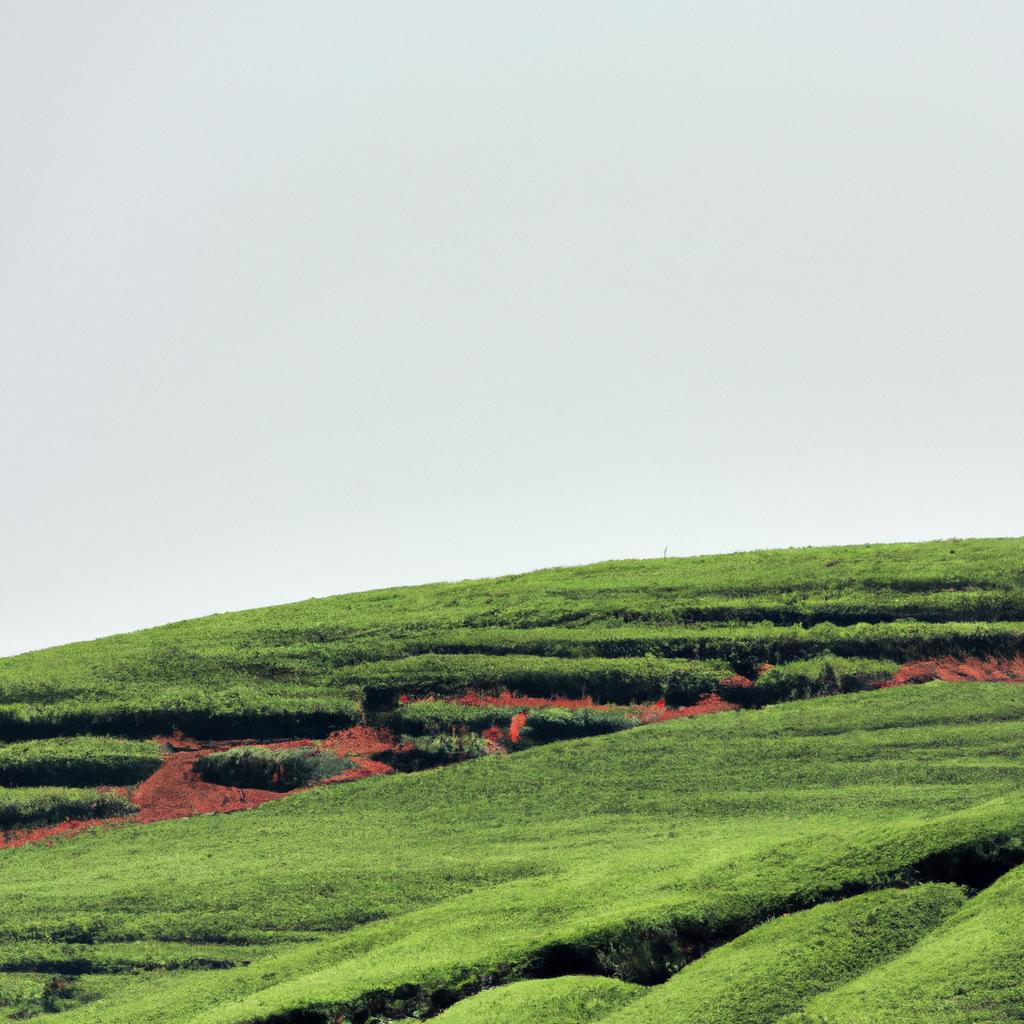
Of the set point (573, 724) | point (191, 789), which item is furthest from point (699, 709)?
point (191, 789)

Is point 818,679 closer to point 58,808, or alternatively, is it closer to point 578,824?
point 578,824

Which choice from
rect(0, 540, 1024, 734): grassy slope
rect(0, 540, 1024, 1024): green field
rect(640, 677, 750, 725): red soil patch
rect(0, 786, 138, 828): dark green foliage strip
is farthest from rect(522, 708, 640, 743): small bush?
rect(0, 786, 138, 828): dark green foliage strip

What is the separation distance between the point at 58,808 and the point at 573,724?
17323 mm

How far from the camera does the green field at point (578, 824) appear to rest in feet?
74.7

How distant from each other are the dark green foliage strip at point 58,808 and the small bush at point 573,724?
1353 cm

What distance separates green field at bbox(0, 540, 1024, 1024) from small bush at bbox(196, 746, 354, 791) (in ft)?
4.23

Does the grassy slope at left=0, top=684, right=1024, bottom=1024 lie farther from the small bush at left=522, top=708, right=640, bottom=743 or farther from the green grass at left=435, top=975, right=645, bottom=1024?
the green grass at left=435, top=975, right=645, bottom=1024

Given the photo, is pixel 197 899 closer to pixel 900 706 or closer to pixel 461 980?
pixel 461 980

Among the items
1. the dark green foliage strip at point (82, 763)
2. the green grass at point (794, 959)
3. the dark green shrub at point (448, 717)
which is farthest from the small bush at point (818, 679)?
the dark green foliage strip at point (82, 763)

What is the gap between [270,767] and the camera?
40969 mm

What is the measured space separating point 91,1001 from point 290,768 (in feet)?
44.5

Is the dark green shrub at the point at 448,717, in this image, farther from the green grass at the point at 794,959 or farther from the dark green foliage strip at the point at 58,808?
the green grass at the point at 794,959

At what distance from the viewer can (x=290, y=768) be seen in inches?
1613

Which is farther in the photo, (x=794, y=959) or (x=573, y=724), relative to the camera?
(x=573, y=724)
